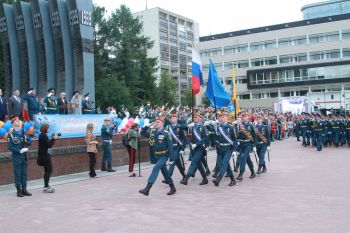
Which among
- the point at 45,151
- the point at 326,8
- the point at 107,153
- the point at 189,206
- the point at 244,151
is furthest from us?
the point at 326,8

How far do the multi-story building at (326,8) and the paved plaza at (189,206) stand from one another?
5806 inches

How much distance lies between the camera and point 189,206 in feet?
28.9

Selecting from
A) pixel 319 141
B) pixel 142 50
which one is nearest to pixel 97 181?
pixel 319 141

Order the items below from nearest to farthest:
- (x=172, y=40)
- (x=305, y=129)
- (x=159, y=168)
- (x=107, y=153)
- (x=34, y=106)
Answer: (x=159, y=168) → (x=107, y=153) → (x=34, y=106) → (x=305, y=129) → (x=172, y=40)

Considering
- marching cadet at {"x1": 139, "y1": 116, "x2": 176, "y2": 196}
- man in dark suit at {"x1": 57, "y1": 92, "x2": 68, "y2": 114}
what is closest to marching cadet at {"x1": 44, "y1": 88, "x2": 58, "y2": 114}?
man in dark suit at {"x1": 57, "y1": 92, "x2": 68, "y2": 114}

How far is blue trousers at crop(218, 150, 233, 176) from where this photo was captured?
444 inches

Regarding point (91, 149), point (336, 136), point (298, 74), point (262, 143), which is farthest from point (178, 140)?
point (298, 74)

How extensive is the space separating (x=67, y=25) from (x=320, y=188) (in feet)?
61.3

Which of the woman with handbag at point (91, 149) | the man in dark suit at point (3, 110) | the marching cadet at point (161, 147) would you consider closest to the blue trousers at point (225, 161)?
the marching cadet at point (161, 147)

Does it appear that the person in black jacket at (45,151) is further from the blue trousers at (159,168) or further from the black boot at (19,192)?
the blue trousers at (159,168)

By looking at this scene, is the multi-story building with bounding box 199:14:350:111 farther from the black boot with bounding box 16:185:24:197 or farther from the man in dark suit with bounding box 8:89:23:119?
the black boot with bounding box 16:185:24:197

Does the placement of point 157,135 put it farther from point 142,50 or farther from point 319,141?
point 142,50

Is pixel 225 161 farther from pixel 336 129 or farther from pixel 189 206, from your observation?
pixel 336 129

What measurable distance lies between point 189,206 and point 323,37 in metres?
63.3
